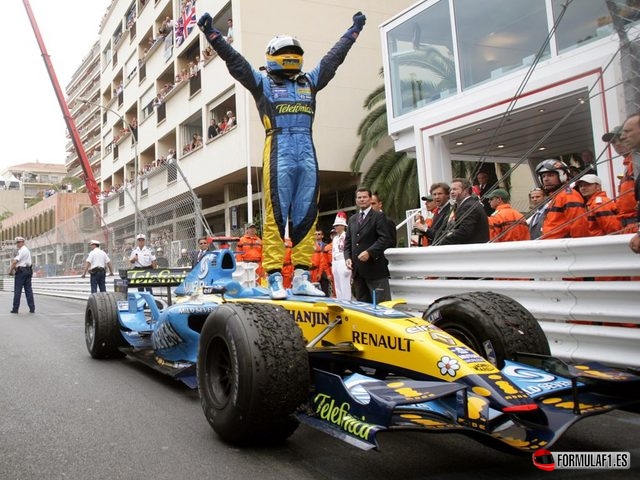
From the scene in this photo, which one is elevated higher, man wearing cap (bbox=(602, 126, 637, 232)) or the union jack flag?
the union jack flag

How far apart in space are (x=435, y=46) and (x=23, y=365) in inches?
321

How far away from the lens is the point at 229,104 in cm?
2078

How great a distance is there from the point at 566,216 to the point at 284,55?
2.62 meters

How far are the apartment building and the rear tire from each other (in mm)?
5874

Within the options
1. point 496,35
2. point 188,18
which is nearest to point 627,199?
point 496,35

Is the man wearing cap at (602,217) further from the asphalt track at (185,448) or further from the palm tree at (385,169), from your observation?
the palm tree at (385,169)

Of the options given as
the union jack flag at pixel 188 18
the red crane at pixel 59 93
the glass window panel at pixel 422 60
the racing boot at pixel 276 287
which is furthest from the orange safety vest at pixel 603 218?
the red crane at pixel 59 93

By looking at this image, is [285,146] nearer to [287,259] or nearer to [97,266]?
[287,259]

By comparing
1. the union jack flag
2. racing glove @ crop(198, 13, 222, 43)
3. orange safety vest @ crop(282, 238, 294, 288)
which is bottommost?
orange safety vest @ crop(282, 238, 294, 288)

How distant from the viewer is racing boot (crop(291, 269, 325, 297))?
12.8ft

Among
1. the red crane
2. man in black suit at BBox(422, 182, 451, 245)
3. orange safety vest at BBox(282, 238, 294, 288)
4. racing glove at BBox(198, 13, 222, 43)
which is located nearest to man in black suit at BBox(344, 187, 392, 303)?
man in black suit at BBox(422, 182, 451, 245)

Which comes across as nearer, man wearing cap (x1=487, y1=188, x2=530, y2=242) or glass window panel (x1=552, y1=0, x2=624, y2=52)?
man wearing cap (x1=487, y1=188, x2=530, y2=242)

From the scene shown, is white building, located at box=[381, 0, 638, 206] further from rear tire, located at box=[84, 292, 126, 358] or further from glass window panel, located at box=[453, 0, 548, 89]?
rear tire, located at box=[84, 292, 126, 358]

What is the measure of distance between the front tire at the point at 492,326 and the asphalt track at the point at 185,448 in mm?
492
